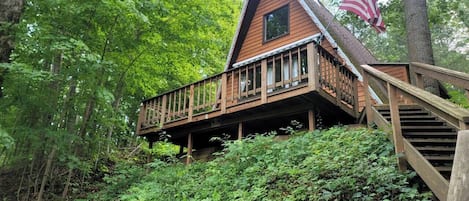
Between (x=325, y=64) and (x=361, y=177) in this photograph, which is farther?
(x=325, y=64)

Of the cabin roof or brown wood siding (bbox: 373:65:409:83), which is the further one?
brown wood siding (bbox: 373:65:409:83)

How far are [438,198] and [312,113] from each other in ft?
13.6

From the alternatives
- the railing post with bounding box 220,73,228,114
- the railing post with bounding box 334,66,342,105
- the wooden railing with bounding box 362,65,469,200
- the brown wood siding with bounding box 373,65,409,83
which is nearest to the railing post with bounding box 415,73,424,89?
the railing post with bounding box 334,66,342,105

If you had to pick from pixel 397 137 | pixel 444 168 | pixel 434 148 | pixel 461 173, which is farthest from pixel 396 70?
pixel 461 173

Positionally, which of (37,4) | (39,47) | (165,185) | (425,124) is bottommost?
(165,185)

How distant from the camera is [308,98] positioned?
6984 millimetres

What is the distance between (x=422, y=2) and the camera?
781cm

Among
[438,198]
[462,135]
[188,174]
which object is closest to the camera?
[462,135]

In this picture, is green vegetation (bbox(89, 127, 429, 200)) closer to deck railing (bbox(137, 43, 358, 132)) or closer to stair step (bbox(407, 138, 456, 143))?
stair step (bbox(407, 138, 456, 143))

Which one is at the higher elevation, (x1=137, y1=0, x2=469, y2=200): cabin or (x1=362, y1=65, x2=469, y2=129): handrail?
(x1=137, y1=0, x2=469, y2=200): cabin

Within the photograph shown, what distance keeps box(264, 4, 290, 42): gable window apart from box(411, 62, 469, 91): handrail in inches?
223

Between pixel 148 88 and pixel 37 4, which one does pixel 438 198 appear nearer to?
pixel 37 4

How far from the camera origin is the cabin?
12.6 ft

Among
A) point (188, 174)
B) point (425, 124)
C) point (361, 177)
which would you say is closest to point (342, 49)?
point (425, 124)
